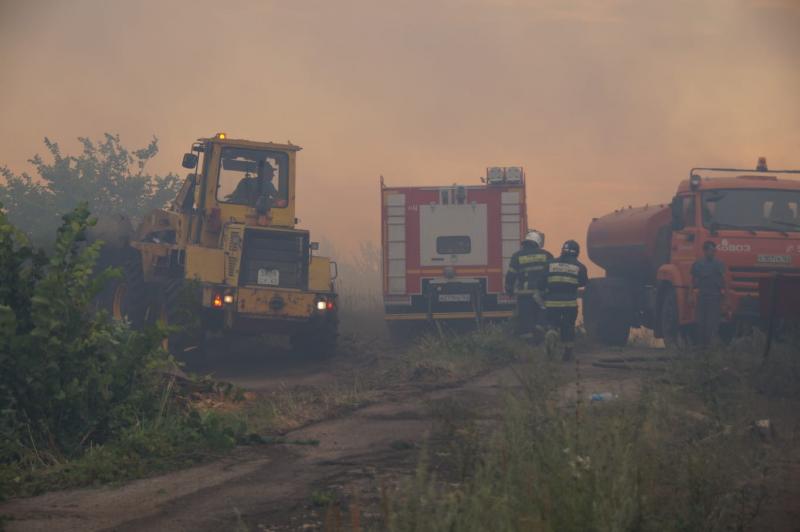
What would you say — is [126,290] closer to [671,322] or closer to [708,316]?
[671,322]

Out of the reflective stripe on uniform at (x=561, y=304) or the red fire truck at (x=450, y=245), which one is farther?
the red fire truck at (x=450, y=245)

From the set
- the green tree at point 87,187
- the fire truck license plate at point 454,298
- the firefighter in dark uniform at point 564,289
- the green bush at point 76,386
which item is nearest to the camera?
the green bush at point 76,386

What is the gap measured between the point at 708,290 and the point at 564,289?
2191 millimetres

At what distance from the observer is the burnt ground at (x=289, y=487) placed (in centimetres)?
589

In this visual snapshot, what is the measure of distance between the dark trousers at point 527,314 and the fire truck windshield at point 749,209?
2.99m

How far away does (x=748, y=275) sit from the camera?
1571cm

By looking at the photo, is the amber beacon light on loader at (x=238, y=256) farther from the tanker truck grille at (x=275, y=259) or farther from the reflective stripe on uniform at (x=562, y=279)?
the reflective stripe on uniform at (x=562, y=279)

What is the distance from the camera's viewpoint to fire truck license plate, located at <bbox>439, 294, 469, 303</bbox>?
771 inches

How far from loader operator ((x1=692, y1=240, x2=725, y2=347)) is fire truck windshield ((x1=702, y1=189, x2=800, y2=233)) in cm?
100

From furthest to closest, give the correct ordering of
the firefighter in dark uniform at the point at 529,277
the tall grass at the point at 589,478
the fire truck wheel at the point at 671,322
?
A: the fire truck wheel at the point at 671,322, the firefighter in dark uniform at the point at 529,277, the tall grass at the point at 589,478

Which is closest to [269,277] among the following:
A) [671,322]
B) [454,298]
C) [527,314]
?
[527,314]

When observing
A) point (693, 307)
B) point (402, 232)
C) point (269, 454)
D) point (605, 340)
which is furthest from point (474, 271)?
point (269, 454)

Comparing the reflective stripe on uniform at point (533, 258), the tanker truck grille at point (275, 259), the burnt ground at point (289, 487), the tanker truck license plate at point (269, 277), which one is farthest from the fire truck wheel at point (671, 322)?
the burnt ground at point (289, 487)

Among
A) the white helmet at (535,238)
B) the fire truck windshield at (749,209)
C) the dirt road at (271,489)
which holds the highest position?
the fire truck windshield at (749,209)
